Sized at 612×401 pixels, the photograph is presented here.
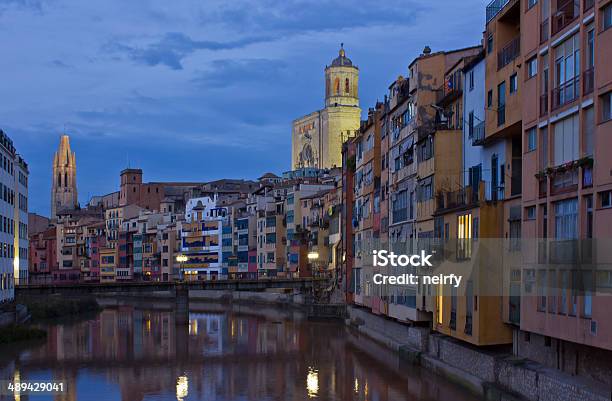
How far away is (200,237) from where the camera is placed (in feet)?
458

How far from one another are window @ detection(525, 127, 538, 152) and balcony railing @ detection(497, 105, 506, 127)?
2.90 meters

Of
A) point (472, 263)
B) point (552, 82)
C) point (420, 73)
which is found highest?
point (420, 73)

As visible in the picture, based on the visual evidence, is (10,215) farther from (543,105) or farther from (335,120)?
(335,120)

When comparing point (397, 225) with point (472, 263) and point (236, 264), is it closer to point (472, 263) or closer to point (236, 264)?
point (472, 263)

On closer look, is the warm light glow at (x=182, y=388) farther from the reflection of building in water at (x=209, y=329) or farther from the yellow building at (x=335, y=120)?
the yellow building at (x=335, y=120)

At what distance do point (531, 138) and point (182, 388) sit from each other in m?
19.6

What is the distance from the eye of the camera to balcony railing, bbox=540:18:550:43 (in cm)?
3034

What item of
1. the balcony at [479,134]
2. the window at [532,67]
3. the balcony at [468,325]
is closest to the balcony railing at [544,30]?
the window at [532,67]

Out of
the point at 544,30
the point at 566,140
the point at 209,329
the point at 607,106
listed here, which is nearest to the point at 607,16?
the point at 607,106

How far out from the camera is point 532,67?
3195 cm

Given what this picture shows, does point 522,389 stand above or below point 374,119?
below

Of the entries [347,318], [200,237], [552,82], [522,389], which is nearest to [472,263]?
[522,389]

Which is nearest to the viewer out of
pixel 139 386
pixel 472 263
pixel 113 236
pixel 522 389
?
pixel 522 389

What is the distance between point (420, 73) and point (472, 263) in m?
14.9
